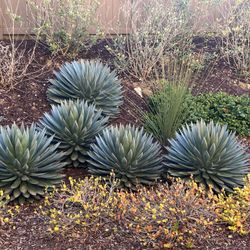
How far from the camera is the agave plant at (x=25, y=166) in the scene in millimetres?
5320

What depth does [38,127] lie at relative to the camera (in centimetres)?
643

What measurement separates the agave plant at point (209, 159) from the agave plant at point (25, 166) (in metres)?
1.43

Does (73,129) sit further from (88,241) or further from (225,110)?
(225,110)

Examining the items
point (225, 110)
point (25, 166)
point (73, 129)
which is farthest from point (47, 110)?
point (225, 110)

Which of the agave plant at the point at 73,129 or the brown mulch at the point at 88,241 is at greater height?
the agave plant at the point at 73,129

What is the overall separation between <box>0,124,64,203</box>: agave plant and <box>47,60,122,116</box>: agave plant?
1763 mm

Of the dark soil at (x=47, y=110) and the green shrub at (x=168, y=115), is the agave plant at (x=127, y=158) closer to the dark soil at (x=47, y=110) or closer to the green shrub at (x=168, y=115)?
the dark soil at (x=47, y=110)

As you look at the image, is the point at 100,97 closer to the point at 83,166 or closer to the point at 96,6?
the point at 83,166

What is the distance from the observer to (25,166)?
533cm

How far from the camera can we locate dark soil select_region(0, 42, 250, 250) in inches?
182

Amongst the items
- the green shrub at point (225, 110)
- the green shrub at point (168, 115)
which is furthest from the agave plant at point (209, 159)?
the green shrub at point (225, 110)

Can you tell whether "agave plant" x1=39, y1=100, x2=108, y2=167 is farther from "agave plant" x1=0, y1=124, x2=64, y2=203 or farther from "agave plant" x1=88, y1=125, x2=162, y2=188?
"agave plant" x1=0, y1=124, x2=64, y2=203

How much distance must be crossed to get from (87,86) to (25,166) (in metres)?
2.21

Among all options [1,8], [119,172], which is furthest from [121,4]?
[119,172]
